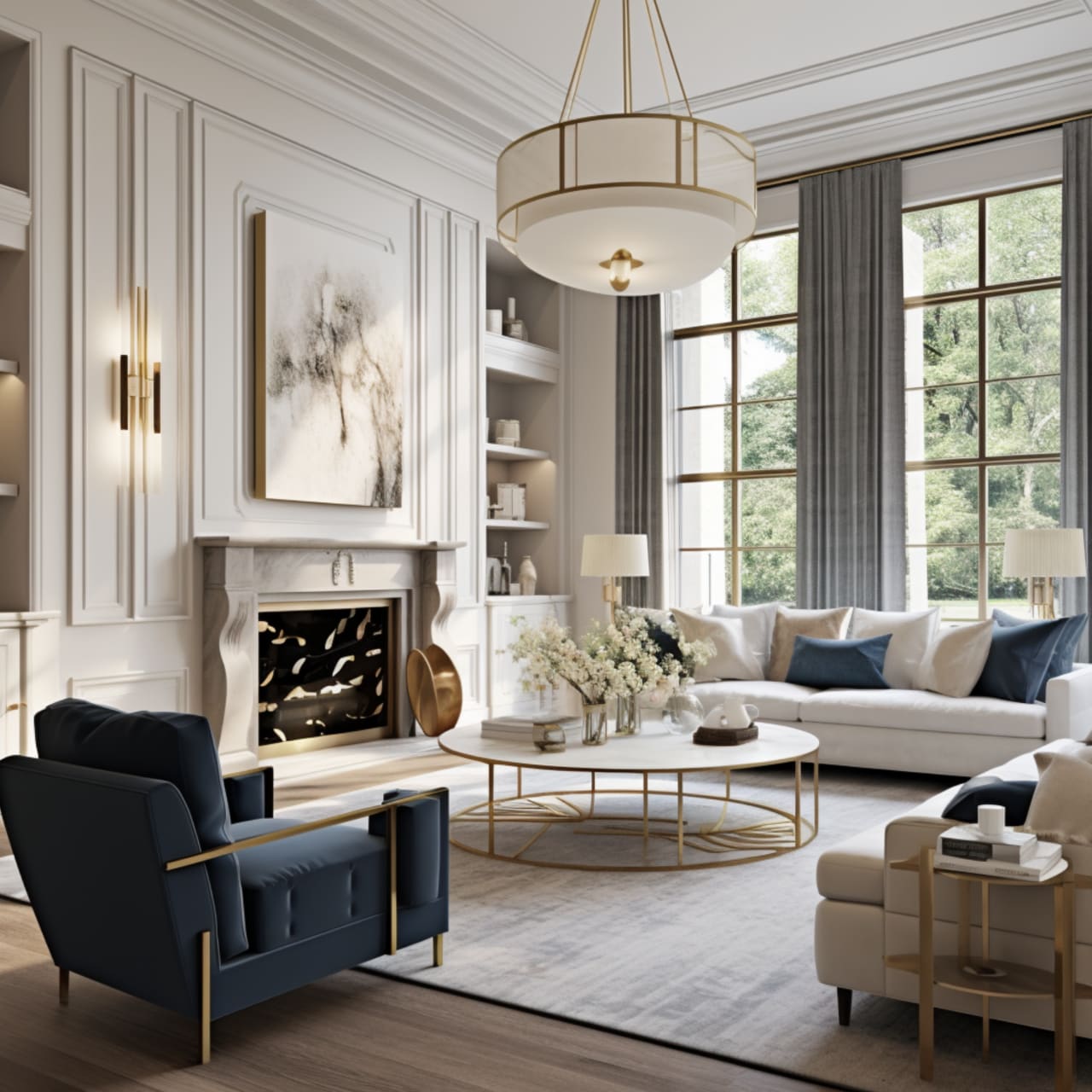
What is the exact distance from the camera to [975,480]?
7777mm

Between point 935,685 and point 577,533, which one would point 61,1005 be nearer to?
point 935,685

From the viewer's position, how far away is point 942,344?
26.1 ft

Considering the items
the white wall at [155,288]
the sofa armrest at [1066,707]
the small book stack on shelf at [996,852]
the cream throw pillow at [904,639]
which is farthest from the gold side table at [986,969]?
the white wall at [155,288]

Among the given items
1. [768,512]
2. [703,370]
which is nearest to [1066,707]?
[768,512]

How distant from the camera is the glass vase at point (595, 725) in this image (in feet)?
16.2

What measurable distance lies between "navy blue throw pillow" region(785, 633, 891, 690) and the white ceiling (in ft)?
11.4

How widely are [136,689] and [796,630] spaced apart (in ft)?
12.6

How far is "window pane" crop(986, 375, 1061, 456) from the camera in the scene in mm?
7523

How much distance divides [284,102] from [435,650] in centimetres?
343

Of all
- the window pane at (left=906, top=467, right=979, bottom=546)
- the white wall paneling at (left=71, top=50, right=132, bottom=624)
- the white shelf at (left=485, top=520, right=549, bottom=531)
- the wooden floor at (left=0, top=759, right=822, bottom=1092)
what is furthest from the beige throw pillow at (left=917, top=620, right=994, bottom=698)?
the white wall paneling at (left=71, top=50, right=132, bottom=624)

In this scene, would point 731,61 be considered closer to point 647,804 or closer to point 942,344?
point 942,344

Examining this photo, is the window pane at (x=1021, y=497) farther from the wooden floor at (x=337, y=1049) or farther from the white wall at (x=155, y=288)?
the wooden floor at (x=337, y=1049)

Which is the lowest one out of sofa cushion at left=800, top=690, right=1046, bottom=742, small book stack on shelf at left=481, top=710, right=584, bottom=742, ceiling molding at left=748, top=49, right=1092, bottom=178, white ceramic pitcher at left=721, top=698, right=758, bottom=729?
sofa cushion at left=800, top=690, right=1046, bottom=742

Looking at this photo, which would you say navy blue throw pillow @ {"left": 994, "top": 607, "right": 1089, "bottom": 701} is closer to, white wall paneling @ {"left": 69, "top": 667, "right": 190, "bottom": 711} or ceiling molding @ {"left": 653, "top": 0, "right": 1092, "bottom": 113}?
ceiling molding @ {"left": 653, "top": 0, "right": 1092, "bottom": 113}
